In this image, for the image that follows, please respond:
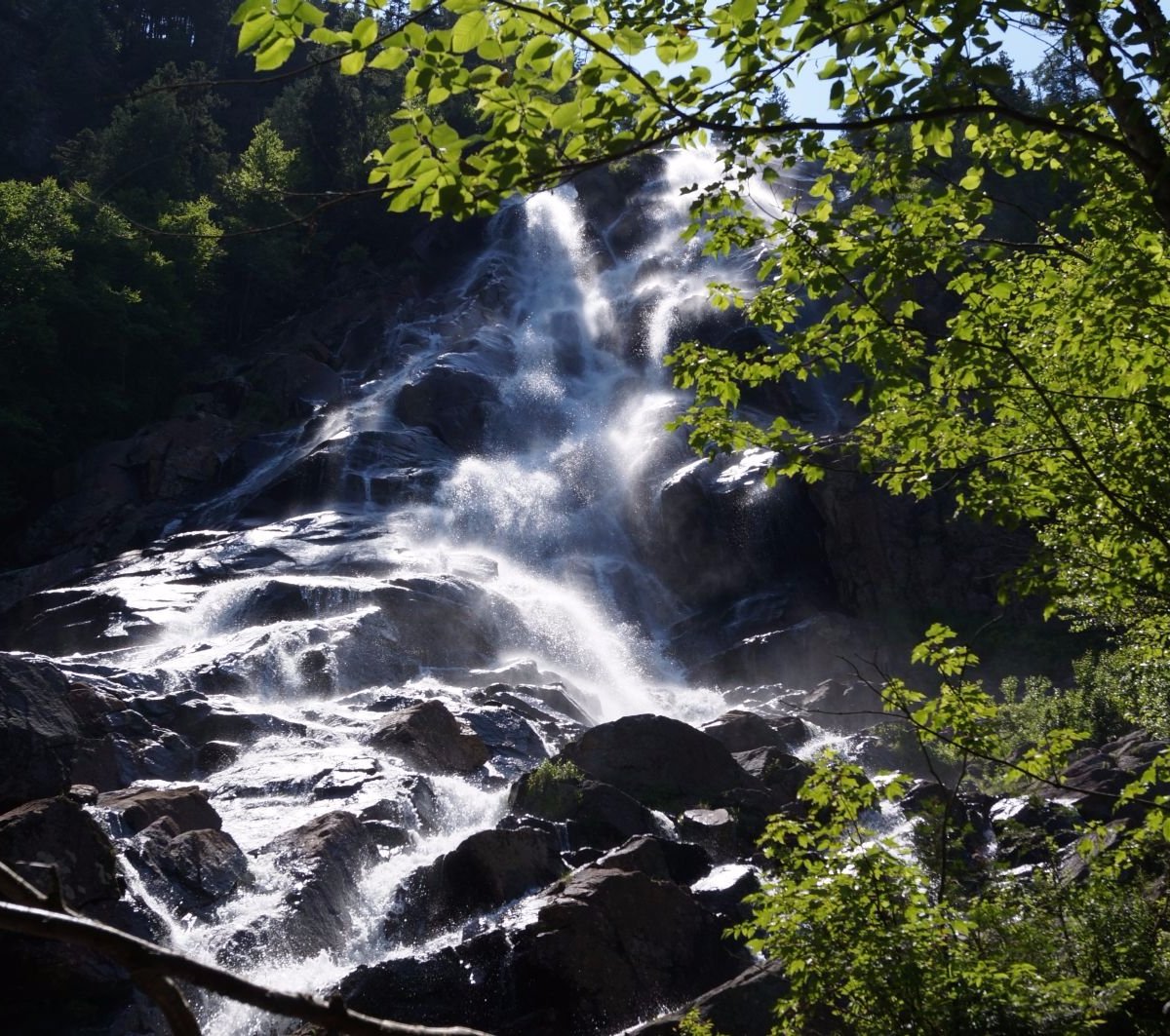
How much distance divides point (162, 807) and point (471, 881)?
16.8ft

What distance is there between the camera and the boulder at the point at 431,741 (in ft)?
67.1

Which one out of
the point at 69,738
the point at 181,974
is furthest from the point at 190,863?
the point at 181,974

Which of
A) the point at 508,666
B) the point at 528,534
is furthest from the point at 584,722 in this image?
the point at 528,534

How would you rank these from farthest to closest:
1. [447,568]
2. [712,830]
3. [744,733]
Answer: [447,568] < [744,733] < [712,830]

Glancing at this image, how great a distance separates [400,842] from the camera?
1744 centimetres

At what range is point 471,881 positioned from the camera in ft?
50.8

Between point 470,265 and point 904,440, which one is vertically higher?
point 470,265

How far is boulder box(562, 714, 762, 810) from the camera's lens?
20.3 meters

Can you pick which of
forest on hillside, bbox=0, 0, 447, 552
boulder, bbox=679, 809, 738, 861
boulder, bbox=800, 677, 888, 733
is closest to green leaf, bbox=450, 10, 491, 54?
boulder, bbox=679, 809, 738, 861

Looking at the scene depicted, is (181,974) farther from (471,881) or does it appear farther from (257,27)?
(471,881)

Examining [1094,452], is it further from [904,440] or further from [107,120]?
[107,120]

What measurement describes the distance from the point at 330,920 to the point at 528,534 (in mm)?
23581

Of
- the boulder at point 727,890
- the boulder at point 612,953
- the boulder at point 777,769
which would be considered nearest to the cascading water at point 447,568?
the boulder at point 612,953

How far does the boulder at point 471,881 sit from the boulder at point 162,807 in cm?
353
